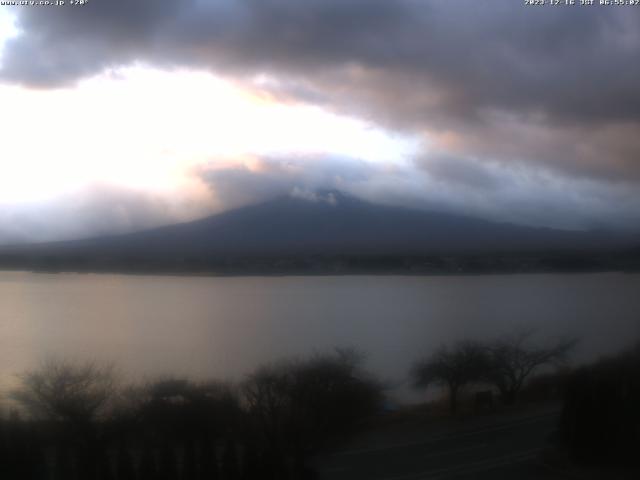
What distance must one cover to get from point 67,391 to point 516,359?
374 centimetres

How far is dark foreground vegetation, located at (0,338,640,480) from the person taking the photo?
3.93m

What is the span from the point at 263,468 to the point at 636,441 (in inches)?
113

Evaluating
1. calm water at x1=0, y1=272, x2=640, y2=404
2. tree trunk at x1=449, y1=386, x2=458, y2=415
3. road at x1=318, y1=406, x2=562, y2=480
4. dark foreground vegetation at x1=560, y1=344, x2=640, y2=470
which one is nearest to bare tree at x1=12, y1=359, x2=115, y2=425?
calm water at x1=0, y1=272, x2=640, y2=404

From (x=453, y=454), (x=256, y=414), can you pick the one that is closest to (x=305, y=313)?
(x=256, y=414)

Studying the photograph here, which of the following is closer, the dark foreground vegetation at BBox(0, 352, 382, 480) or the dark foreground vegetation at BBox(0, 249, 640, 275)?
the dark foreground vegetation at BBox(0, 352, 382, 480)

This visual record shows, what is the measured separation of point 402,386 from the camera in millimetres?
5152

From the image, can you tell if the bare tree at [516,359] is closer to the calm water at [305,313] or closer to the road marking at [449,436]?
the calm water at [305,313]

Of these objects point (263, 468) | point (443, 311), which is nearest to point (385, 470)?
point (263, 468)

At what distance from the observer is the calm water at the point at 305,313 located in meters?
5.35

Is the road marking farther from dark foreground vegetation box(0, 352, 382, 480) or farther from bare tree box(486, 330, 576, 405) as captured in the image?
bare tree box(486, 330, 576, 405)

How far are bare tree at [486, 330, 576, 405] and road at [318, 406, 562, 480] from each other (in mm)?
421

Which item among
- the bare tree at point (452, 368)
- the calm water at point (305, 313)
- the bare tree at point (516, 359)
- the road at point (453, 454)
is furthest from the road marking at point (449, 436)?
the calm water at point (305, 313)

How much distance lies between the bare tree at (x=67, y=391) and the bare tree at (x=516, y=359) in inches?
124

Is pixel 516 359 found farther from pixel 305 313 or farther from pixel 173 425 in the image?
pixel 173 425
